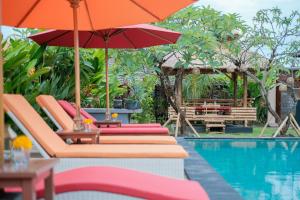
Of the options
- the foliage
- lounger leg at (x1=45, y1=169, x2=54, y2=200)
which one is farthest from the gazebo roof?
lounger leg at (x1=45, y1=169, x2=54, y2=200)

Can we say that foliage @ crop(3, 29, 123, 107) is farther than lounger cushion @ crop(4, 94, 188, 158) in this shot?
Yes

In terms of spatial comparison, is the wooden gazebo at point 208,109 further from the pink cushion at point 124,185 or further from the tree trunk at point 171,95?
the pink cushion at point 124,185

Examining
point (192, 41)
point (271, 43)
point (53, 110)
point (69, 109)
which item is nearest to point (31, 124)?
point (53, 110)

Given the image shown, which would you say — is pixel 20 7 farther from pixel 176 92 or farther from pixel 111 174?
pixel 176 92

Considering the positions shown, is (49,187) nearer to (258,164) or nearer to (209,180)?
(209,180)

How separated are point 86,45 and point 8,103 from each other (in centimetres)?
535

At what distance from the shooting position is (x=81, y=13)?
7.17m

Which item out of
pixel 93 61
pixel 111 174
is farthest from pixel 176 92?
pixel 111 174

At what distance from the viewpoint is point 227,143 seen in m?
13.3

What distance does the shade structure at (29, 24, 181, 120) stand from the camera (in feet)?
26.9

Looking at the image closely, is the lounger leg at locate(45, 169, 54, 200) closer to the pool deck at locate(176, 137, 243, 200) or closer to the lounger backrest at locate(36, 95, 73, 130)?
the pool deck at locate(176, 137, 243, 200)

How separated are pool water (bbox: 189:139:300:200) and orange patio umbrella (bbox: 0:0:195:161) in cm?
273

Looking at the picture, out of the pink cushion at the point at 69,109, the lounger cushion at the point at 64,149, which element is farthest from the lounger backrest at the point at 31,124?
the pink cushion at the point at 69,109

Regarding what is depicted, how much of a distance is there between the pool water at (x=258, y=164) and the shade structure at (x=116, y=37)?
2.59m
